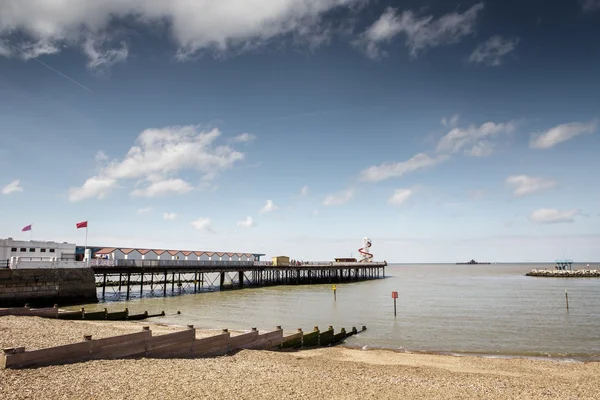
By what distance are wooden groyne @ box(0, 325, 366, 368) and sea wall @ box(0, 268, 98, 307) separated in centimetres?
2501

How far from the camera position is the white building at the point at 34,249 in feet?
141

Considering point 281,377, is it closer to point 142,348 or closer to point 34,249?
point 142,348

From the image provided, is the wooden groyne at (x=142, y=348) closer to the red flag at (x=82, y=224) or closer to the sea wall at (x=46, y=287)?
the sea wall at (x=46, y=287)

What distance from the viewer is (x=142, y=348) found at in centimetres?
1372

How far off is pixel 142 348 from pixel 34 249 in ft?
136

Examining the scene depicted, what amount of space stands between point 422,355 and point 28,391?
744 inches

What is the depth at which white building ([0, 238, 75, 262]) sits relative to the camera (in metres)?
43.1

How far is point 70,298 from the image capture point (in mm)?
A: 38469

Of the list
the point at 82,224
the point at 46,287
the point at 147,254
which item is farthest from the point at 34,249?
the point at 147,254

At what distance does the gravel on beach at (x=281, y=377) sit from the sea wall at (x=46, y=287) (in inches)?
636

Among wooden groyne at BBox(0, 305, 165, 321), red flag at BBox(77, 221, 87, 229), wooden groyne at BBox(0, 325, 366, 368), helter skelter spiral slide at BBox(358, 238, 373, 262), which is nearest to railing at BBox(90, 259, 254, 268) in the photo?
red flag at BBox(77, 221, 87, 229)

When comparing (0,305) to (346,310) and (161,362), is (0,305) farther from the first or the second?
(346,310)

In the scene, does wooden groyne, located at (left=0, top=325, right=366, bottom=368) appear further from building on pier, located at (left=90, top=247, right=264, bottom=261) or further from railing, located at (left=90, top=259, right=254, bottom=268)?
building on pier, located at (left=90, top=247, right=264, bottom=261)

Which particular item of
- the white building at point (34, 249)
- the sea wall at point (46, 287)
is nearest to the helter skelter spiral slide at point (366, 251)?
the white building at point (34, 249)
